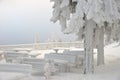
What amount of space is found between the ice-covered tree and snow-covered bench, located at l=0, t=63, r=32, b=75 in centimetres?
213

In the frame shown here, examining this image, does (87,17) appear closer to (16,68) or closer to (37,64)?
(37,64)

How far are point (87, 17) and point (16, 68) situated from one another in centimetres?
317

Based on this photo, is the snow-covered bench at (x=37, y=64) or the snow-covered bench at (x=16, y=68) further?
the snow-covered bench at (x=37, y=64)

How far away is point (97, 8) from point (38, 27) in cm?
2044

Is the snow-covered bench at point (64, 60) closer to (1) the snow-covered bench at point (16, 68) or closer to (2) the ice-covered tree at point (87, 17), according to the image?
(2) the ice-covered tree at point (87, 17)

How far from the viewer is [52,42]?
2277 centimetres

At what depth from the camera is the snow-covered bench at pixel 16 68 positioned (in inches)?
403

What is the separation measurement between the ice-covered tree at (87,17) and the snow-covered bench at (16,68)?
2.13 m

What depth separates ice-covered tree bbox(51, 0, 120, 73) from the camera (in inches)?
420

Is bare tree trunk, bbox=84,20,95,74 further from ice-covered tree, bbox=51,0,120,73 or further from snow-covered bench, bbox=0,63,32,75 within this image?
snow-covered bench, bbox=0,63,32,75

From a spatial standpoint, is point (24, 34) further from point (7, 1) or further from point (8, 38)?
point (7, 1)

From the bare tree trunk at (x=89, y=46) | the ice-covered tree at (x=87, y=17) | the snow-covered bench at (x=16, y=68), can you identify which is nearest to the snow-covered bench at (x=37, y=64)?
the snow-covered bench at (x=16, y=68)

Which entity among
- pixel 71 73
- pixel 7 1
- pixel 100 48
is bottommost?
pixel 71 73

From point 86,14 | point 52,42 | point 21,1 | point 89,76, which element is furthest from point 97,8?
point 21,1
